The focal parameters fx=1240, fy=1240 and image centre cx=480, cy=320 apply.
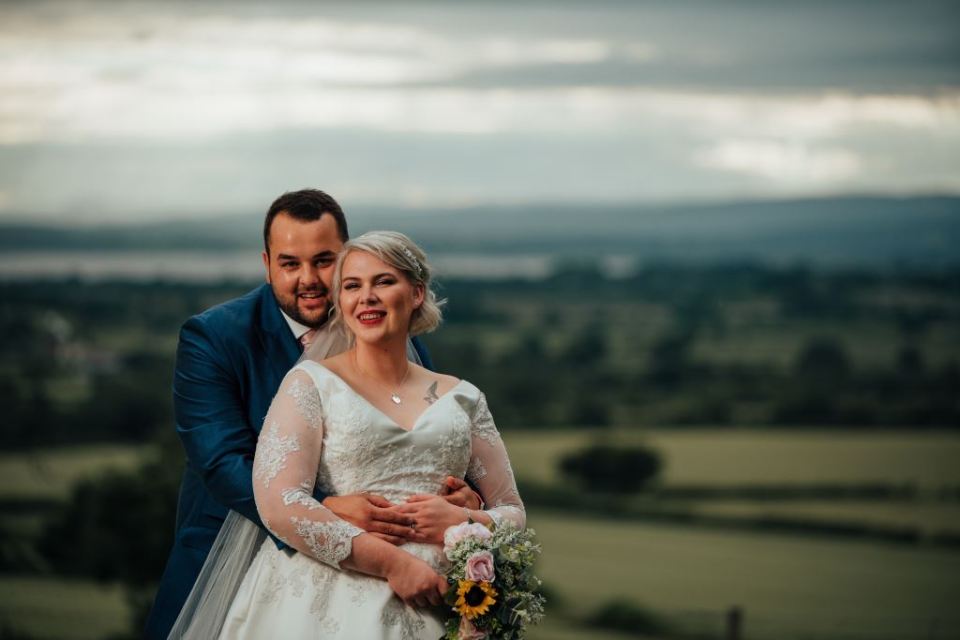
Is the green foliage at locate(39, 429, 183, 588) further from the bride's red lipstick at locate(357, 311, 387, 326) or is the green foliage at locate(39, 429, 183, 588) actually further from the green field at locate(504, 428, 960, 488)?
the bride's red lipstick at locate(357, 311, 387, 326)

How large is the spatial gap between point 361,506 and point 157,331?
74665mm

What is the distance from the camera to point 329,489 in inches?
189

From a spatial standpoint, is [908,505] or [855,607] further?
[908,505]

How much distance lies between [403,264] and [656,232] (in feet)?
368

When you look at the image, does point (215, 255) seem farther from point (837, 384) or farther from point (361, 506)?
point (361, 506)

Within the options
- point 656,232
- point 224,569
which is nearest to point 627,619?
point 224,569

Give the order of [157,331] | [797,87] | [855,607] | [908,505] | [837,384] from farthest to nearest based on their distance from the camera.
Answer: [797,87]
[157,331]
[837,384]
[908,505]
[855,607]

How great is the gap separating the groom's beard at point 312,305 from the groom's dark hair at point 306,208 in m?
0.25

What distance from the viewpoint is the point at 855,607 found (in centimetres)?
4069

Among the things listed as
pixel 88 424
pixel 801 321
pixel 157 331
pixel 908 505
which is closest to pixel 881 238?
pixel 801 321

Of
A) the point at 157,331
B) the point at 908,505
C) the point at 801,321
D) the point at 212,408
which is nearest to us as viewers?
the point at 212,408

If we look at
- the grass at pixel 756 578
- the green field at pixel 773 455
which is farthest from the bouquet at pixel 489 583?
the green field at pixel 773 455

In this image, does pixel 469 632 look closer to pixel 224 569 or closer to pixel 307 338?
pixel 224 569

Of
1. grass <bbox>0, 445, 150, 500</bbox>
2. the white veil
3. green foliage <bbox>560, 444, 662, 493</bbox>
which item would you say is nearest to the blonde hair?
the white veil
